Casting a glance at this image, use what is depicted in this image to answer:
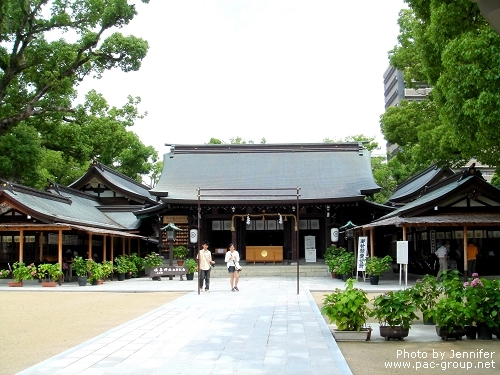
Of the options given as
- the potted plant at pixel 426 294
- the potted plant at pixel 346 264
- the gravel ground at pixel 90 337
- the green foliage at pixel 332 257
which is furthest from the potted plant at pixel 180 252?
the potted plant at pixel 426 294

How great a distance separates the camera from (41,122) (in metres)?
28.2

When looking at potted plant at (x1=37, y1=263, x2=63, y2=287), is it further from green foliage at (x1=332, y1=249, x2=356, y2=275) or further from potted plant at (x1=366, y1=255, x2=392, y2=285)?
potted plant at (x1=366, y1=255, x2=392, y2=285)

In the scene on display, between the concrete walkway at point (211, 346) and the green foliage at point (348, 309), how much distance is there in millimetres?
366

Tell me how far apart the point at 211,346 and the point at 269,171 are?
26.9 meters

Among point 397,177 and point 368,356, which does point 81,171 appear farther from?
point 368,356

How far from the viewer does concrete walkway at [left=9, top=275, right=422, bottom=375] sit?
6984 millimetres

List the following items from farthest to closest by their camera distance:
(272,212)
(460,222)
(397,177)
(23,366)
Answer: (397,177) → (272,212) → (460,222) → (23,366)

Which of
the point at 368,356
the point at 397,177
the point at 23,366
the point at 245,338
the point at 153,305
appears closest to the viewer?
the point at 23,366

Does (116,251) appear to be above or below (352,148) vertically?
below

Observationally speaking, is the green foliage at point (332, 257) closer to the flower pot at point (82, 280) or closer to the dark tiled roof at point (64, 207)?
the flower pot at point (82, 280)

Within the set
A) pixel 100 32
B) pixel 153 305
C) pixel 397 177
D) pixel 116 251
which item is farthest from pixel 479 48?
pixel 397 177

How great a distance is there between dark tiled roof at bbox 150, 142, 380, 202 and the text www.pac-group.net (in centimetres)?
2163

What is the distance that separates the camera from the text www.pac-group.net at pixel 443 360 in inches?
281

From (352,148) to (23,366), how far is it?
31.8 metres
